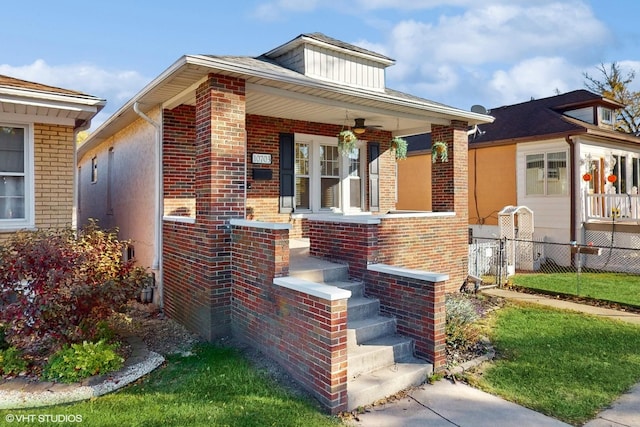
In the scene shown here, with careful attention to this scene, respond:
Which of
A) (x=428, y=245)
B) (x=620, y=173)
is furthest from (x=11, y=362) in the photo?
(x=620, y=173)

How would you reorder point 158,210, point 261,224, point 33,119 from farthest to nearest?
1. point 158,210
2. point 33,119
3. point 261,224

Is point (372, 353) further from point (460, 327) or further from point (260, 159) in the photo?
point (260, 159)

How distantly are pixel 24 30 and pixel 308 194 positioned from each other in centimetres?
1060

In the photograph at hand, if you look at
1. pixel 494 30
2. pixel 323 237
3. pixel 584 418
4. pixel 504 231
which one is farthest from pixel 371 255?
pixel 494 30

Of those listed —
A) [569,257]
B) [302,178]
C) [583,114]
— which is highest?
[583,114]

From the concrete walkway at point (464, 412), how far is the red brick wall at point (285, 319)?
49 cm

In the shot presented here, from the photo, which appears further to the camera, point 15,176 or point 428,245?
point 428,245

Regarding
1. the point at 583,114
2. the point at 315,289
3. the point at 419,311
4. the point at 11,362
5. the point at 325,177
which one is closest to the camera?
the point at 315,289

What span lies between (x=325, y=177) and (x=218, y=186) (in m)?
4.31

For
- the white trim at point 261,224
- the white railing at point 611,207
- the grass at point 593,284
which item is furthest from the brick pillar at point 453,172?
the white railing at point 611,207

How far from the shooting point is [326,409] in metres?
3.71

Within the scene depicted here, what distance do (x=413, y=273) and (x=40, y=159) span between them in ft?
19.9

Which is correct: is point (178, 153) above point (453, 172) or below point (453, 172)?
above

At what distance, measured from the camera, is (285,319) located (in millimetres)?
4387
